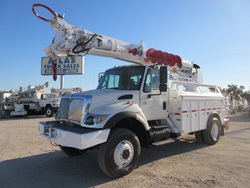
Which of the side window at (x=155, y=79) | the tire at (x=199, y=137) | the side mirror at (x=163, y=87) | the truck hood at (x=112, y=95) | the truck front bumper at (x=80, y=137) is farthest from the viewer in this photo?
the tire at (x=199, y=137)

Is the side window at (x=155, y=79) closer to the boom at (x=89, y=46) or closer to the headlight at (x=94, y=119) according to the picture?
the boom at (x=89, y=46)

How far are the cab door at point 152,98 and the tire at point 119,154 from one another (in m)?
1.14

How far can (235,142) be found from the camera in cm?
838

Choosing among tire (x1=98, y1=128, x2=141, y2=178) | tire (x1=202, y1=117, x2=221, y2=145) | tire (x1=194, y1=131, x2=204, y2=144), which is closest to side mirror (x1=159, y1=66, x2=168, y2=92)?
tire (x1=98, y1=128, x2=141, y2=178)

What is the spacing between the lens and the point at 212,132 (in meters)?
7.98

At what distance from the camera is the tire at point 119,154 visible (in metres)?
4.59

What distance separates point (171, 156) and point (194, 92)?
2.51 m

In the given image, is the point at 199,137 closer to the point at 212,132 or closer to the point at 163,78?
the point at 212,132

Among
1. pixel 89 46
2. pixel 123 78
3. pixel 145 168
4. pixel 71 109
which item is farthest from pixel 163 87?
pixel 71 109

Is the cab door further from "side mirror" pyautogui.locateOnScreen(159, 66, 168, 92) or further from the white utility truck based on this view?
"side mirror" pyautogui.locateOnScreen(159, 66, 168, 92)

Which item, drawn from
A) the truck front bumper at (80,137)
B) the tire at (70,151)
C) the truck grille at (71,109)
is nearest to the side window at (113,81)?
the truck grille at (71,109)

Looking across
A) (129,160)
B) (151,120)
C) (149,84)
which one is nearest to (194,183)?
(129,160)

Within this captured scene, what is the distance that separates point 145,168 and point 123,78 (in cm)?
239

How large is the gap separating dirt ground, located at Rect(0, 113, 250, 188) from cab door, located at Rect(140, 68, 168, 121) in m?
1.24
